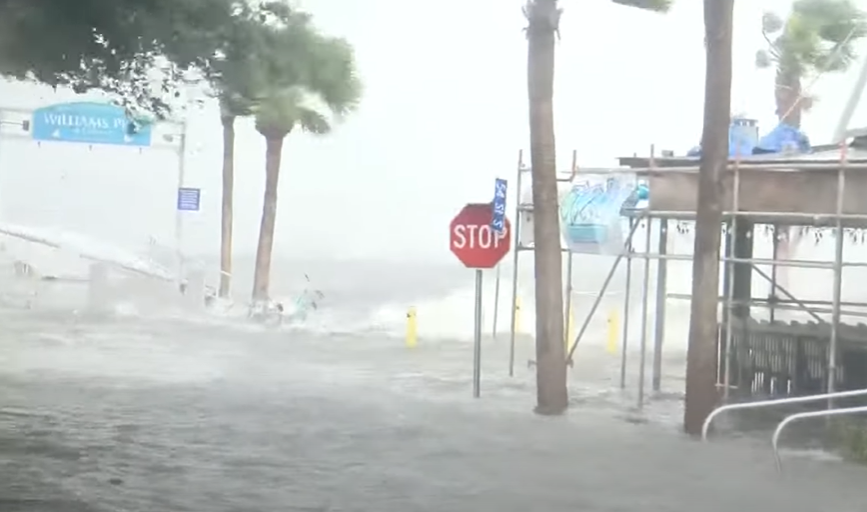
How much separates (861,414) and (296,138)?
5.48 meters

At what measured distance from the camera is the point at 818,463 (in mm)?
7398

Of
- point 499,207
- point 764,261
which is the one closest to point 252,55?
point 499,207

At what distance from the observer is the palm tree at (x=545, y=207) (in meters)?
9.48

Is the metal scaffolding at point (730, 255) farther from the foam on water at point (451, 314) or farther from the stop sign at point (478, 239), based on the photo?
the stop sign at point (478, 239)

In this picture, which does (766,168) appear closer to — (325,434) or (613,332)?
→ (325,434)

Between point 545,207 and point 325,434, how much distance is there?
2489 millimetres

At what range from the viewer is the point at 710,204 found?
8.30 meters

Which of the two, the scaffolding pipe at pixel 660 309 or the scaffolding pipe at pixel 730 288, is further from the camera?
the scaffolding pipe at pixel 660 309

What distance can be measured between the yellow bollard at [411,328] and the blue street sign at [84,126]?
3.09 m

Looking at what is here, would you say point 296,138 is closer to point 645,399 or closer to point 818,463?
point 645,399

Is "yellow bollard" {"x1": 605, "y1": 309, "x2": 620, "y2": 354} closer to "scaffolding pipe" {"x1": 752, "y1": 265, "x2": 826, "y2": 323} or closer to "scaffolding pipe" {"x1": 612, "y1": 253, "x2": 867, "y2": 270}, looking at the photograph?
"scaffolding pipe" {"x1": 752, "y1": 265, "x2": 826, "y2": 323}

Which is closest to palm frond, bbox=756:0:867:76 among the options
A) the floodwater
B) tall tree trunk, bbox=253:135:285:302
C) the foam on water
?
the floodwater

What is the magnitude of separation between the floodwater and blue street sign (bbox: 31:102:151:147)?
73.1 inches

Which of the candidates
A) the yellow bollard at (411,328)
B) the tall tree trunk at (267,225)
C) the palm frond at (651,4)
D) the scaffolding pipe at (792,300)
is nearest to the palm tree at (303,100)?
the tall tree trunk at (267,225)
